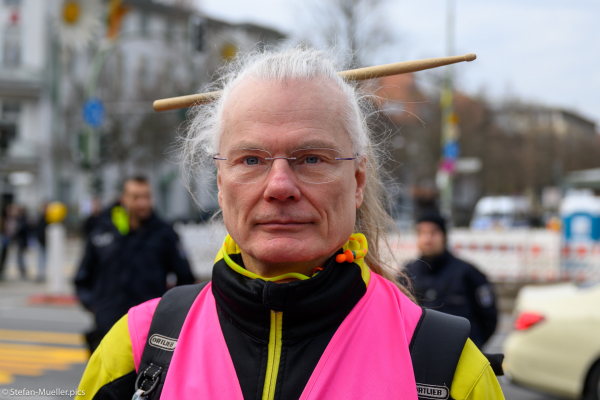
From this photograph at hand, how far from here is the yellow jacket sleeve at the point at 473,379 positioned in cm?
148

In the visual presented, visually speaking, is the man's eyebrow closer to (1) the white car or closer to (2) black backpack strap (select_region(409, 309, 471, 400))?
(2) black backpack strap (select_region(409, 309, 471, 400))

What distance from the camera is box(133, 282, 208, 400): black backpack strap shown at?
1.56 meters

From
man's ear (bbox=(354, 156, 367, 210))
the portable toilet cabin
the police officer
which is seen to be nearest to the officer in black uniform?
the police officer

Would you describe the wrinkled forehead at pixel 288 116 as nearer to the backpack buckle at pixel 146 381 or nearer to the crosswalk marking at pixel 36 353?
the backpack buckle at pixel 146 381

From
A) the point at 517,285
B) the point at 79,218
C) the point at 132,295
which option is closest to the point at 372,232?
the point at 132,295

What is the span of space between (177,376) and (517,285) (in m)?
13.5

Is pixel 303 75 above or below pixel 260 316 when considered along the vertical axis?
above

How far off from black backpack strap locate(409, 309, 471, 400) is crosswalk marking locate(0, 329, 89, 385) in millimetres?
6251

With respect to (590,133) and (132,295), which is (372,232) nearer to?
(132,295)

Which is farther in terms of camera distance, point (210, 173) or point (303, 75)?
point (210, 173)

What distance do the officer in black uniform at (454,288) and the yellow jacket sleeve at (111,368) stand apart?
116 inches

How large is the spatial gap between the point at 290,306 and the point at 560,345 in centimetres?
499

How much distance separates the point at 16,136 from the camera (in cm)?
3684

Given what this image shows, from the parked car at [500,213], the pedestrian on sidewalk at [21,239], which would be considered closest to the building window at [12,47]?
the pedestrian on sidewalk at [21,239]
